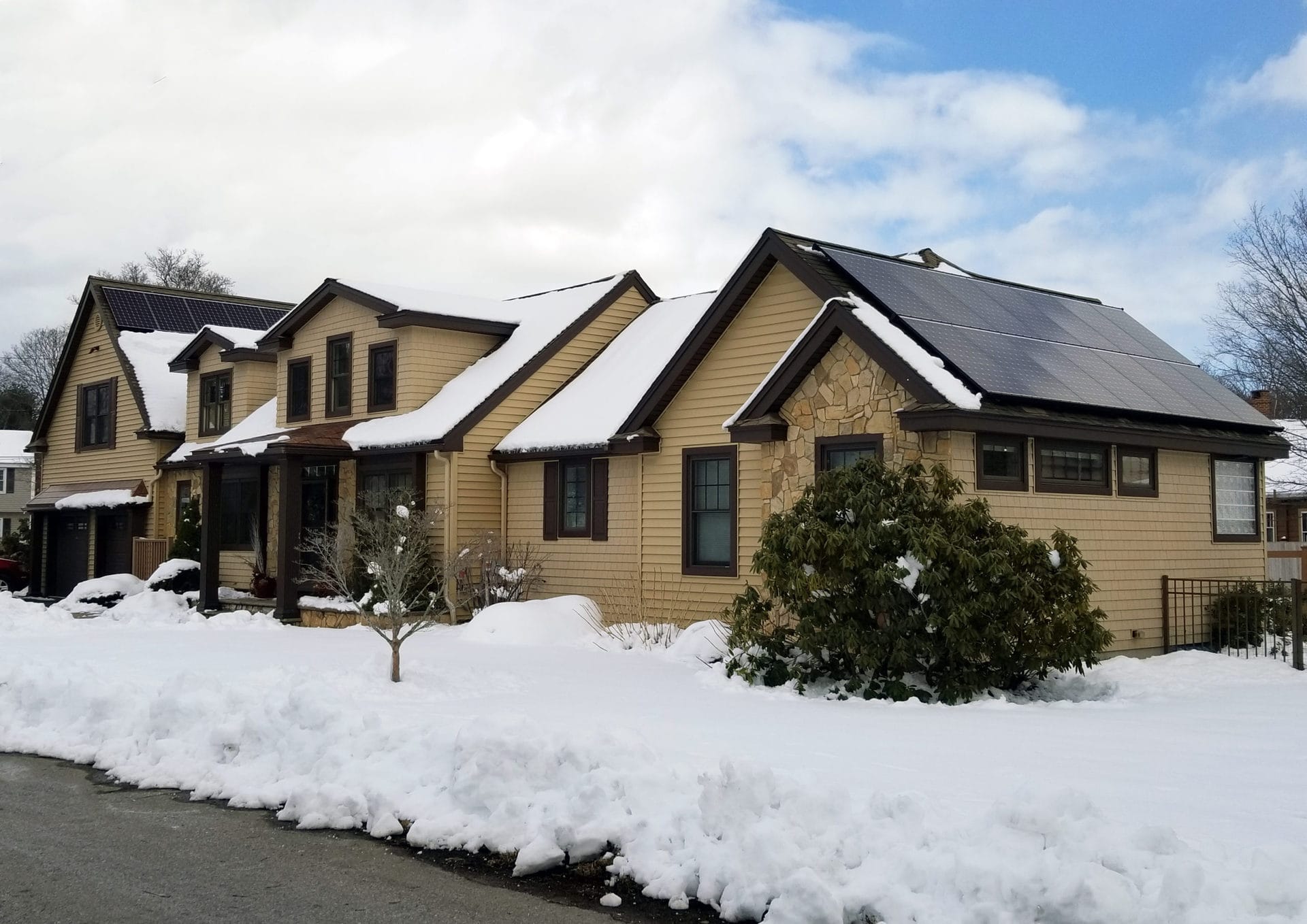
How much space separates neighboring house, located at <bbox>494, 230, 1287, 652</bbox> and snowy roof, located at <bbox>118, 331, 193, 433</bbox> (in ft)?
45.2

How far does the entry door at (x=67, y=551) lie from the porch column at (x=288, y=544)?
1259 cm

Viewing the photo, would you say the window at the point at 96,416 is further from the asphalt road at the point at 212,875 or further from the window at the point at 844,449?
the asphalt road at the point at 212,875

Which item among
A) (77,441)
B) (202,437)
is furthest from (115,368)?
(202,437)

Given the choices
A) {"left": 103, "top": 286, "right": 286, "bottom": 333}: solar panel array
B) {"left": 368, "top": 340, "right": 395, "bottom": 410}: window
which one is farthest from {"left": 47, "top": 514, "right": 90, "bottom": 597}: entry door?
{"left": 368, "top": 340, "right": 395, "bottom": 410}: window

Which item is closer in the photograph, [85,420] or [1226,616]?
[1226,616]

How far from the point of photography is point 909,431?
49.6ft

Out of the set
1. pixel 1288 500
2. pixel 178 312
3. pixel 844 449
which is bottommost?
pixel 1288 500

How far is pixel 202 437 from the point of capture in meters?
30.2

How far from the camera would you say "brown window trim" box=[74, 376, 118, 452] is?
32.8 meters

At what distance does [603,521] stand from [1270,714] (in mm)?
10886

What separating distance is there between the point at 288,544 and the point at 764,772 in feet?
57.9

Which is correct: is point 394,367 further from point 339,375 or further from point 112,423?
point 112,423

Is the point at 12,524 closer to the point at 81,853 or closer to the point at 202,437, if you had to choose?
the point at 202,437

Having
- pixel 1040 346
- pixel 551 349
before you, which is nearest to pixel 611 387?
pixel 551 349
